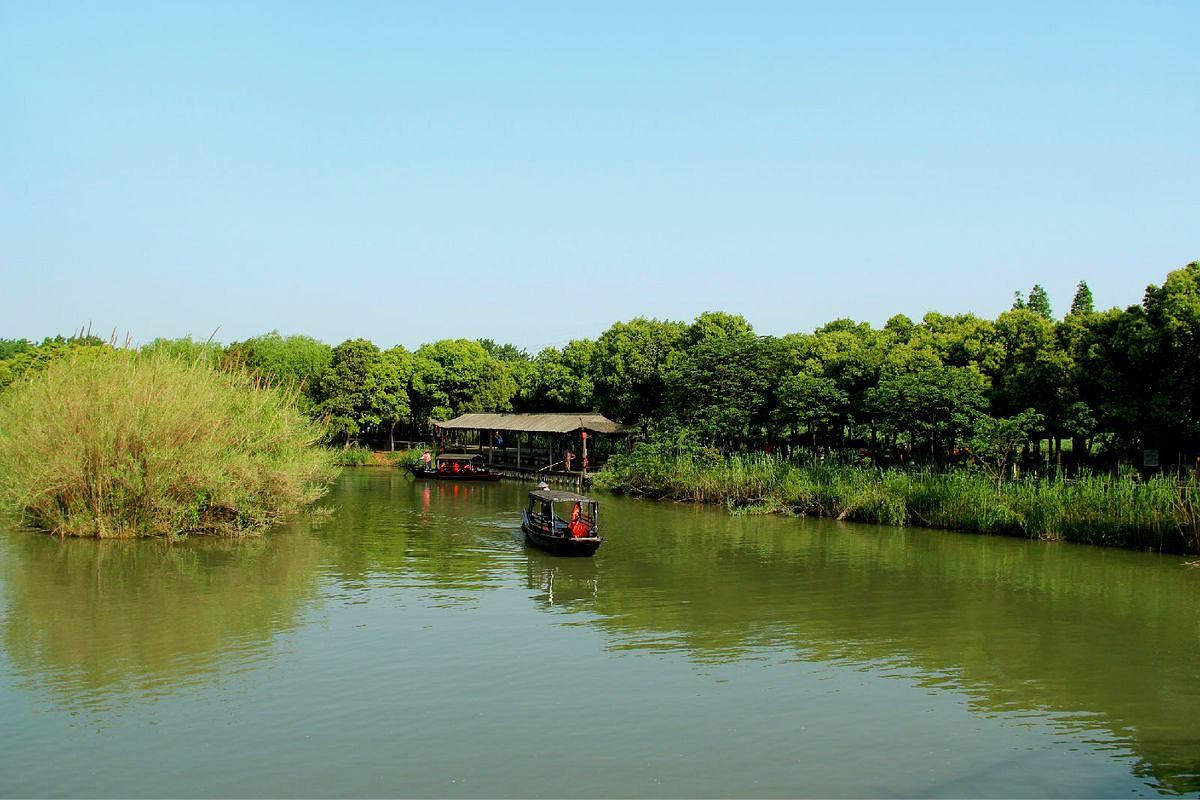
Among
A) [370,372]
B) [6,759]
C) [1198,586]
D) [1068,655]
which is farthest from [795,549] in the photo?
[370,372]

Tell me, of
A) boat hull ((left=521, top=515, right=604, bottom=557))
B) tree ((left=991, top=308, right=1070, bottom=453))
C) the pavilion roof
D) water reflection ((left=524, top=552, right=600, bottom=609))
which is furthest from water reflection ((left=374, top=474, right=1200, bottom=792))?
the pavilion roof

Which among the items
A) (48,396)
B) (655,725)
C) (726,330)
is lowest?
(655,725)

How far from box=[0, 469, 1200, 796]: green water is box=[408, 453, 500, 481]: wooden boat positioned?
24641mm

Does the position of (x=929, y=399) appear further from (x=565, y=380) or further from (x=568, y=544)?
(x=565, y=380)

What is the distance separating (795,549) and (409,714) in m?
15.4

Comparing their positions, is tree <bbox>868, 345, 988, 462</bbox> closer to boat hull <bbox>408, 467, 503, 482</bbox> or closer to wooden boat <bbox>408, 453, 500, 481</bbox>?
boat hull <bbox>408, 467, 503, 482</bbox>

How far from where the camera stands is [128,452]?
73.6 ft

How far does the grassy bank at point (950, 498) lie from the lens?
2327cm

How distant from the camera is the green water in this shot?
384 inches

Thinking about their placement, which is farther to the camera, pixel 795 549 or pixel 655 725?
pixel 795 549

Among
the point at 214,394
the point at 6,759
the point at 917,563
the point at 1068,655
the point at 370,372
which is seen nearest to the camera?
the point at 6,759

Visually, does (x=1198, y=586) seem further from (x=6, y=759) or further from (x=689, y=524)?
(x=6, y=759)

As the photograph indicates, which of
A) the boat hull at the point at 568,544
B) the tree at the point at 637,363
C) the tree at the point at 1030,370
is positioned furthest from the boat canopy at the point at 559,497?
the tree at the point at 637,363

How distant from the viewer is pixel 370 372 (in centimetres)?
5906
